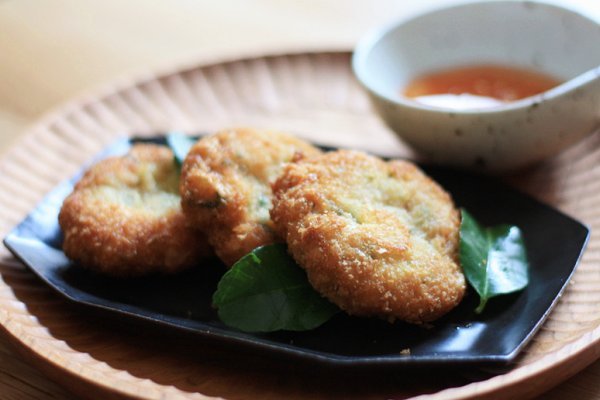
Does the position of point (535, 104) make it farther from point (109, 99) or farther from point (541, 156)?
point (109, 99)

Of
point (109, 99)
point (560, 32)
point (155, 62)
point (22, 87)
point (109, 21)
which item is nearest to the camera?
point (560, 32)

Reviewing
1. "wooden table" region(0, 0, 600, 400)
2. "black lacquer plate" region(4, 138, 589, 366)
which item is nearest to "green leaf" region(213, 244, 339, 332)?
"black lacquer plate" region(4, 138, 589, 366)

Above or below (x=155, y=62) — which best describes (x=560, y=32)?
above

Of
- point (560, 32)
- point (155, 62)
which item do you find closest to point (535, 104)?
point (560, 32)

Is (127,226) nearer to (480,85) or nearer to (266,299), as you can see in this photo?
(266,299)

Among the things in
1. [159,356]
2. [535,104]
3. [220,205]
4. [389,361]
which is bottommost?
[159,356]

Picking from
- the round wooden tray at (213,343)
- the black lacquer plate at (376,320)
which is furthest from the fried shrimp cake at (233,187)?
the round wooden tray at (213,343)

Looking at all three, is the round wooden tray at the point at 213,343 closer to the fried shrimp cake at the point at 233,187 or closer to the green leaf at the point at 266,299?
the green leaf at the point at 266,299
